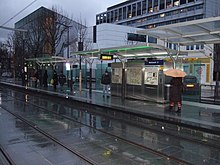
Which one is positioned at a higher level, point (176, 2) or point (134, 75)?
point (176, 2)

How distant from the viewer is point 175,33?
34.7 feet

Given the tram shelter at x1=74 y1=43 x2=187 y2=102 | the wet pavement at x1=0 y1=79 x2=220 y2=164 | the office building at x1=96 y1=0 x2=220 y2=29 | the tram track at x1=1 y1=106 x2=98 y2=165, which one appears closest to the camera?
the tram track at x1=1 y1=106 x2=98 y2=165

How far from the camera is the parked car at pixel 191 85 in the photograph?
14683 millimetres

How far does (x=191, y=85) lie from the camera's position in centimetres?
1562

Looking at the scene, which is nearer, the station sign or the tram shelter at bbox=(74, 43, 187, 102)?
the tram shelter at bbox=(74, 43, 187, 102)

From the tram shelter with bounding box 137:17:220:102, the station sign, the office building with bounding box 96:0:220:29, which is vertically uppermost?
the office building with bounding box 96:0:220:29

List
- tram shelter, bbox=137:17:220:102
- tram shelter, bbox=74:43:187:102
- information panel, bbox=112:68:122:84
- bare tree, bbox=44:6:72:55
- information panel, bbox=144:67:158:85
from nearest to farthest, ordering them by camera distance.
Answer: tram shelter, bbox=137:17:220:102 → tram shelter, bbox=74:43:187:102 → information panel, bbox=144:67:158:85 → information panel, bbox=112:68:122:84 → bare tree, bbox=44:6:72:55

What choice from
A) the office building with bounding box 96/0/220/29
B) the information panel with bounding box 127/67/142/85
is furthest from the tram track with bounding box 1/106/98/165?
the office building with bounding box 96/0/220/29

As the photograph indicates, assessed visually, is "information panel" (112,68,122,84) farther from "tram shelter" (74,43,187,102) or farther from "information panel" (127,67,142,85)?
"information panel" (127,67,142,85)

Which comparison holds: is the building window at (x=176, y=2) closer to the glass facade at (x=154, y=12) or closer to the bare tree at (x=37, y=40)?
the glass facade at (x=154, y=12)

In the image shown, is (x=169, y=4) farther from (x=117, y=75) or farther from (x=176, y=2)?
(x=117, y=75)

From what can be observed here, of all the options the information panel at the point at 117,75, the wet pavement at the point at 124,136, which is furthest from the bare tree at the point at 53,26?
the wet pavement at the point at 124,136

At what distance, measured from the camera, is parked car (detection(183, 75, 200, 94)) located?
1468cm

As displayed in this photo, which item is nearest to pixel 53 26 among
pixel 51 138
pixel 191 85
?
pixel 191 85
